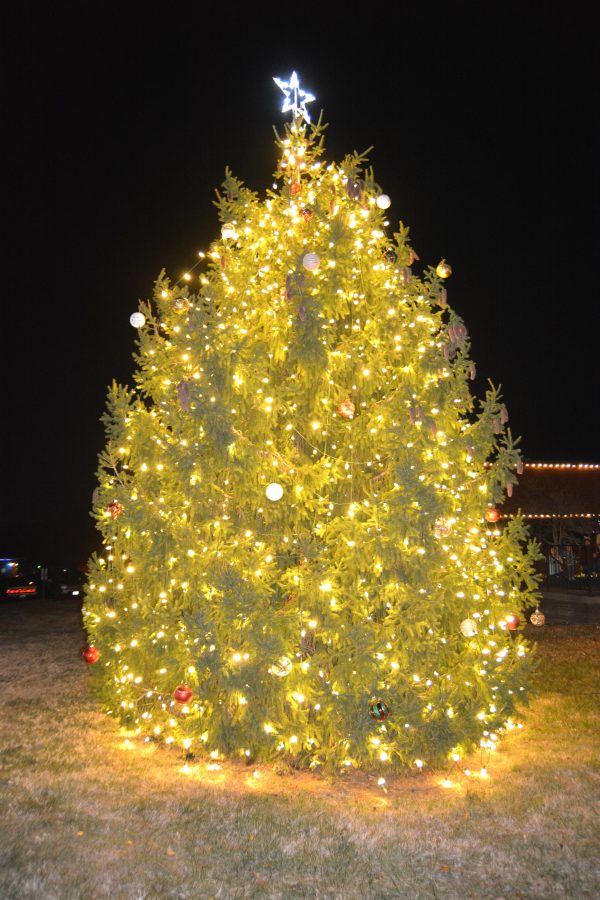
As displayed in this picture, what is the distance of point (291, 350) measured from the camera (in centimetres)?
671

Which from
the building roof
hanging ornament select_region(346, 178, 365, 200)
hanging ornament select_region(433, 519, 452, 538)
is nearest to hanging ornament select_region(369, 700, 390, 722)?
hanging ornament select_region(433, 519, 452, 538)

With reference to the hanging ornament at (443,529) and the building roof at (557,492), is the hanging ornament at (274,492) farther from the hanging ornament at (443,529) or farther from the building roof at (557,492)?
the building roof at (557,492)

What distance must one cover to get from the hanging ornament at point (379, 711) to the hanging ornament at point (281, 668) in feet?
2.60

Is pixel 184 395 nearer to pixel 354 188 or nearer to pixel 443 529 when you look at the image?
pixel 443 529

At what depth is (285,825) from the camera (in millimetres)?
4977

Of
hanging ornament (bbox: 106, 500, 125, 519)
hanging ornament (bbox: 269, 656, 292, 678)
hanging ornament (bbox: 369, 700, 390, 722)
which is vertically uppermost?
hanging ornament (bbox: 106, 500, 125, 519)

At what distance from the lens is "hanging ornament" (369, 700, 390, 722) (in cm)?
568

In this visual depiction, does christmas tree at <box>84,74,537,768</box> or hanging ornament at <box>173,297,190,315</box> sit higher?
hanging ornament at <box>173,297,190,315</box>

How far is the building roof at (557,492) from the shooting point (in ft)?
75.9

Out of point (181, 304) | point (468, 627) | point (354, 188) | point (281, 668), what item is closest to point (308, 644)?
point (281, 668)

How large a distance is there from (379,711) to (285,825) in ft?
3.94

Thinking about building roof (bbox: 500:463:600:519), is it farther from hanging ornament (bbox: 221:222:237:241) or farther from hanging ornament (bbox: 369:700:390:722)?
hanging ornament (bbox: 369:700:390:722)

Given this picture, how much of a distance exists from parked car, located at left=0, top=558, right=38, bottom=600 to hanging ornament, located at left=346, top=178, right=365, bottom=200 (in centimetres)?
1973

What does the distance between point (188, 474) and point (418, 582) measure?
235 centimetres
